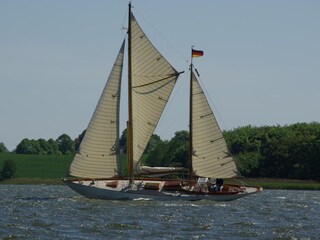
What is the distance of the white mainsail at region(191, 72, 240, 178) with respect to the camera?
7550 cm

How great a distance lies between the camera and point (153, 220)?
54.3 meters

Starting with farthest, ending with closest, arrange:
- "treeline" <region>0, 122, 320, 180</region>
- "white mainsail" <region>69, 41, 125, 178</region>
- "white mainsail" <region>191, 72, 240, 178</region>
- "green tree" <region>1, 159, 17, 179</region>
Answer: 1. "green tree" <region>1, 159, 17, 179</region>
2. "treeline" <region>0, 122, 320, 180</region>
3. "white mainsail" <region>191, 72, 240, 178</region>
4. "white mainsail" <region>69, 41, 125, 178</region>

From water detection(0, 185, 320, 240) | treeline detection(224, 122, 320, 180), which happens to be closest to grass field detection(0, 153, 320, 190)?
treeline detection(224, 122, 320, 180)

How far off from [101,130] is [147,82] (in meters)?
4.85

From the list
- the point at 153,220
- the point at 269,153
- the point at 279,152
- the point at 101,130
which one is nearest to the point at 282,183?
the point at 279,152

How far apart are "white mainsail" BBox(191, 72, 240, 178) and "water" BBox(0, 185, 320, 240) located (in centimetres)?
255

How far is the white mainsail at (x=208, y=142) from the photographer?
75.5m

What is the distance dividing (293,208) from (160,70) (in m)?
12.6

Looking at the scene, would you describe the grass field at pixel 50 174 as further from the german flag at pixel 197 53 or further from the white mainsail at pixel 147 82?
the white mainsail at pixel 147 82

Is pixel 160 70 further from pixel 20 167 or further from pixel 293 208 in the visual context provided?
pixel 20 167

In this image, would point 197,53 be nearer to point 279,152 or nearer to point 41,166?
point 279,152

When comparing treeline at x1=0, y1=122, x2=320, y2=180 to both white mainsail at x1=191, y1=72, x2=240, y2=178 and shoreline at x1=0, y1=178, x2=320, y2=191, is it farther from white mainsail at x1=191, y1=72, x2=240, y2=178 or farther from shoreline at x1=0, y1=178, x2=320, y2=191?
white mainsail at x1=191, y1=72, x2=240, y2=178

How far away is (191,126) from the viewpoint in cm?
7606

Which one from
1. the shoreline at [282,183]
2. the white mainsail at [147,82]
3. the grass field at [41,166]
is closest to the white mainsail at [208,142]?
the white mainsail at [147,82]
